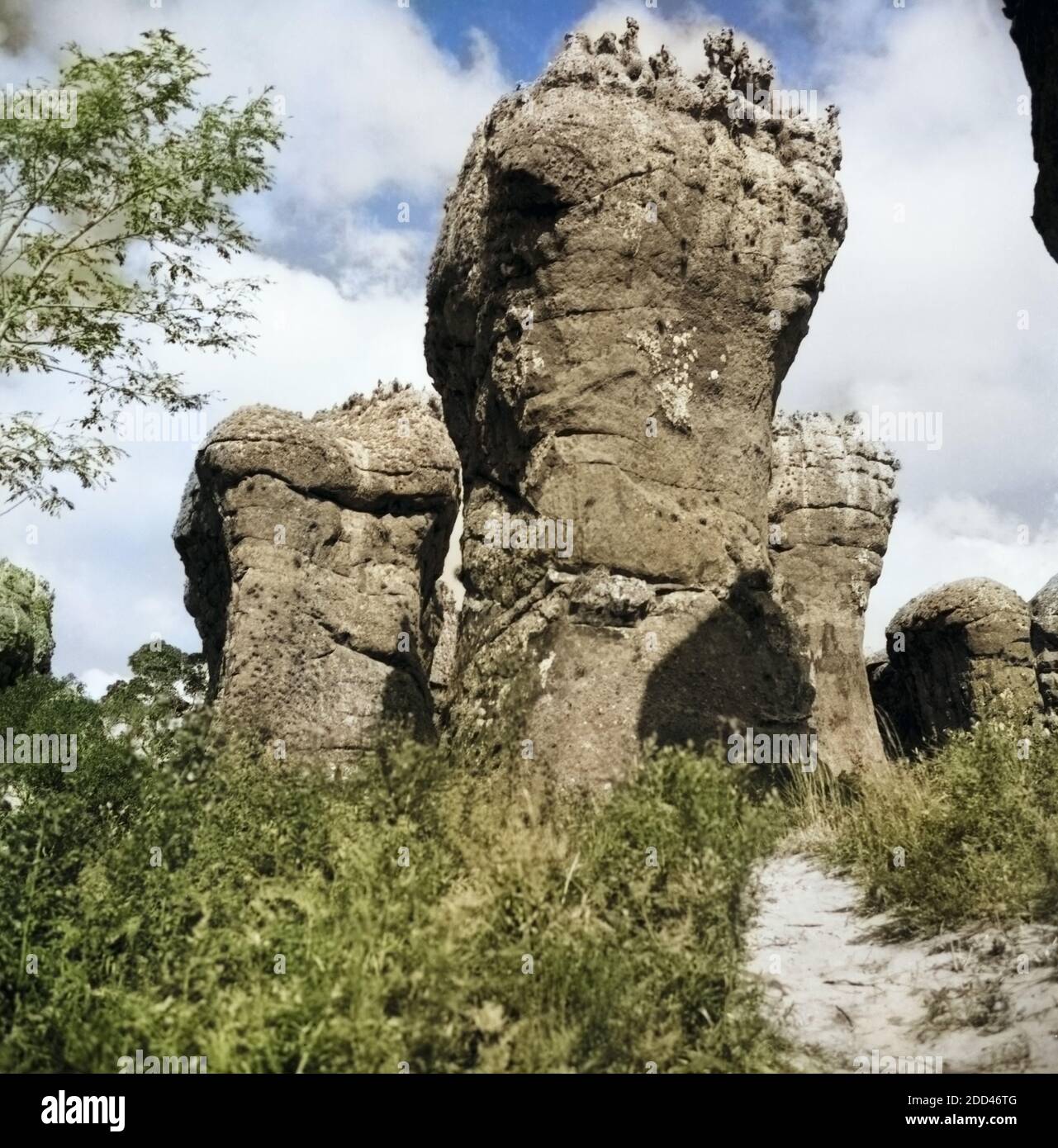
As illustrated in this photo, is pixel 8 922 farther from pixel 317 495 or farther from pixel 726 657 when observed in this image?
pixel 317 495

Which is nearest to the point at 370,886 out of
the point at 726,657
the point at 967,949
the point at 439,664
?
the point at 967,949

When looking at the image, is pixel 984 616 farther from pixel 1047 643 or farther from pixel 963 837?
pixel 963 837

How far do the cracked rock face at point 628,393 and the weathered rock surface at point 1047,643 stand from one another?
4617 mm

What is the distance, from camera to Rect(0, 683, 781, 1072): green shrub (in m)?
4.10

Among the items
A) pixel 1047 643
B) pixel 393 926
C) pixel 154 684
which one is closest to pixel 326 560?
pixel 1047 643

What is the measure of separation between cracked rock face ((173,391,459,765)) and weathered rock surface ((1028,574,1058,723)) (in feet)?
18.9

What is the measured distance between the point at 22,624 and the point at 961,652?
11528mm

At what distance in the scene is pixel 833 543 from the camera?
14523mm

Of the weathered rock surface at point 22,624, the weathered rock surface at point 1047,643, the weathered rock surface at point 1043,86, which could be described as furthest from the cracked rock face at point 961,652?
the weathered rock surface at point 22,624

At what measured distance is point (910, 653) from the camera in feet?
53.2

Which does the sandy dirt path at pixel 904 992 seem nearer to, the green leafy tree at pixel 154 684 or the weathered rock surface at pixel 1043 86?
the weathered rock surface at pixel 1043 86

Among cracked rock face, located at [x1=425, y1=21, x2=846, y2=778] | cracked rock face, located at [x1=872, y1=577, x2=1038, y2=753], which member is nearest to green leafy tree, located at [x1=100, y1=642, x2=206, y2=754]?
cracked rock face, located at [x1=425, y1=21, x2=846, y2=778]

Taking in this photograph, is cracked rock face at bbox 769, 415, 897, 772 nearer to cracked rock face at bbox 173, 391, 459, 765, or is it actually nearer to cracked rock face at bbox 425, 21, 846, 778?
cracked rock face at bbox 173, 391, 459, 765
